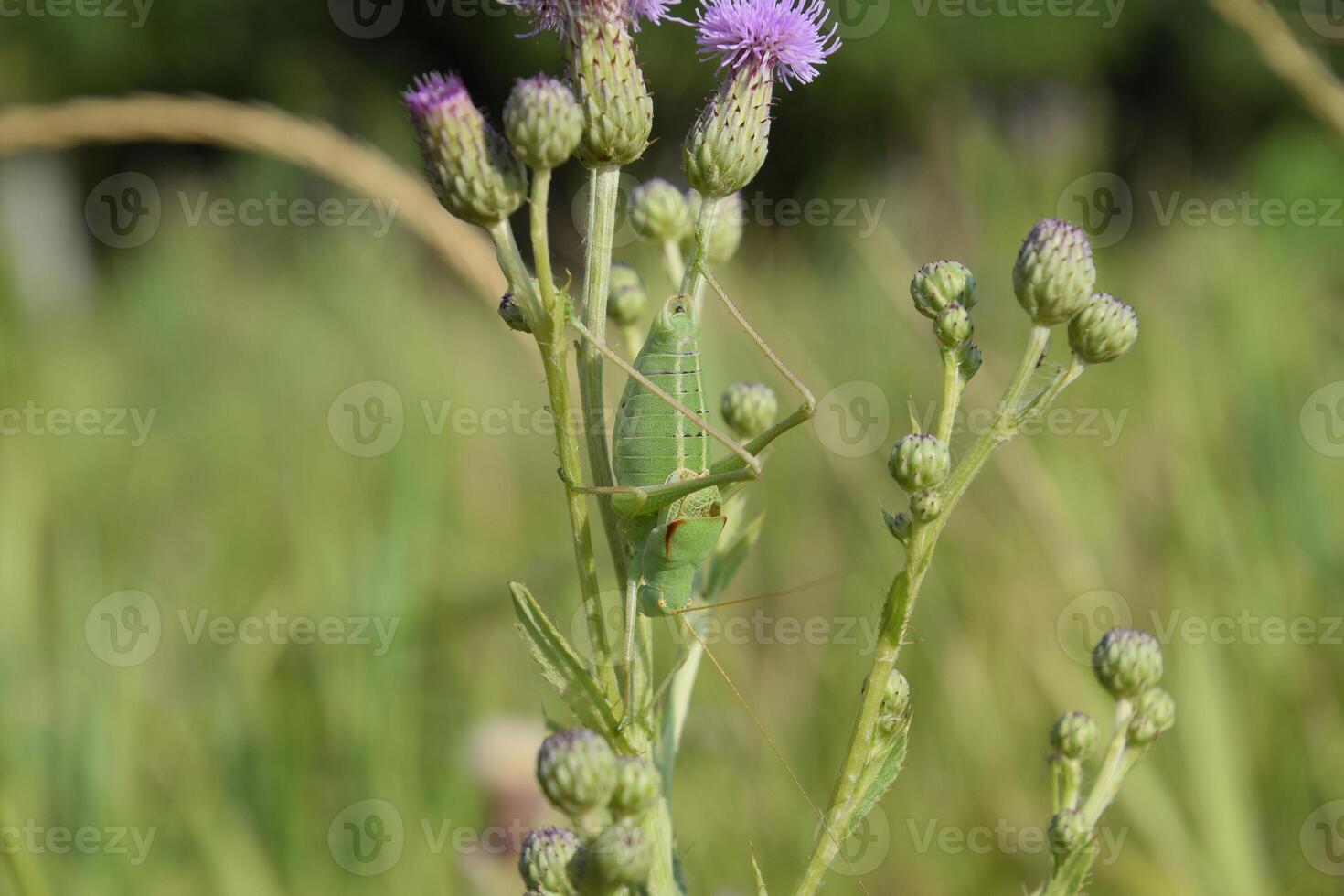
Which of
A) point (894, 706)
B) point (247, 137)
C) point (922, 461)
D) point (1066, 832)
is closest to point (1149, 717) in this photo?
point (1066, 832)

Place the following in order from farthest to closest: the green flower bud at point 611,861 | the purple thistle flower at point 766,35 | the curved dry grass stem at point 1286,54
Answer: the curved dry grass stem at point 1286,54 → the purple thistle flower at point 766,35 → the green flower bud at point 611,861

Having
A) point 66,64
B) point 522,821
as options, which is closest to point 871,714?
point 522,821

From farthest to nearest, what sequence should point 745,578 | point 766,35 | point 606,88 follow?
point 745,578
point 766,35
point 606,88

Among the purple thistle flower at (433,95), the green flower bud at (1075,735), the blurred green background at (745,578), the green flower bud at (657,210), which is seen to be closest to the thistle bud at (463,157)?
Answer: the purple thistle flower at (433,95)

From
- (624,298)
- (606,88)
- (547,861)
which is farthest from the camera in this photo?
(624,298)

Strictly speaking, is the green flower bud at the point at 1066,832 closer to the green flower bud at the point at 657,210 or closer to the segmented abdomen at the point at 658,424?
the segmented abdomen at the point at 658,424

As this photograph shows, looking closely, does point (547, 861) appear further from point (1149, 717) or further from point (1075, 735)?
point (1149, 717)

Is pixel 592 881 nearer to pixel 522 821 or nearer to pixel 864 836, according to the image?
pixel 522 821
